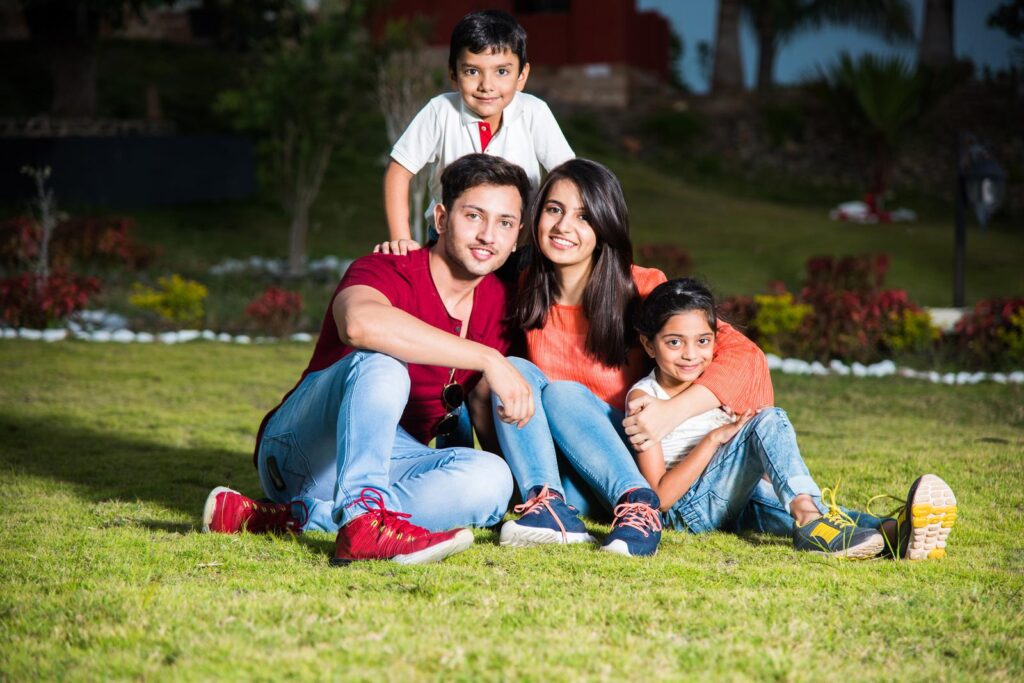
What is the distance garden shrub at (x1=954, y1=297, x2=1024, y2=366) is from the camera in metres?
7.10

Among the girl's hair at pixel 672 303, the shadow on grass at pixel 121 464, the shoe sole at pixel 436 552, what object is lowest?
the shadow on grass at pixel 121 464

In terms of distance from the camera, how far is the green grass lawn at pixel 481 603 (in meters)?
2.01

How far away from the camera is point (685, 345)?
Result: 3.12m

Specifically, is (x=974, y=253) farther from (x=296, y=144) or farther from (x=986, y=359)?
(x=296, y=144)

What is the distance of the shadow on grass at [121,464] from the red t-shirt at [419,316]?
80cm

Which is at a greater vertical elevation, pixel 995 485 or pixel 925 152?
pixel 925 152

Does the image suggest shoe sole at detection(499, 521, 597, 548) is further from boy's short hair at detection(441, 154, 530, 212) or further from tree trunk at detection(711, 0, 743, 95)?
tree trunk at detection(711, 0, 743, 95)

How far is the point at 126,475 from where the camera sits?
4148 mm

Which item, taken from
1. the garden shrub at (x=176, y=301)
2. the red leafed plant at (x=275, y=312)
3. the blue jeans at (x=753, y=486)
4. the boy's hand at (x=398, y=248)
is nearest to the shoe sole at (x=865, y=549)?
the blue jeans at (x=753, y=486)

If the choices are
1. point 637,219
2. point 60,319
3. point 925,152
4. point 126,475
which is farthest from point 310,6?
point 126,475

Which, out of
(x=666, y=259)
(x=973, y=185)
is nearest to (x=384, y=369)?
(x=973, y=185)

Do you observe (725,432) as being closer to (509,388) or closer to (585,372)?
(585,372)

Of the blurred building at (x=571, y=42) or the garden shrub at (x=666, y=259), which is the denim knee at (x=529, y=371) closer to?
the garden shrub at (x=666, y=259)

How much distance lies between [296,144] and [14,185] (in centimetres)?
442
